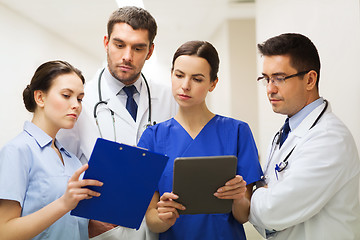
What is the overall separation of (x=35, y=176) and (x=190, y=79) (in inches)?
26.0

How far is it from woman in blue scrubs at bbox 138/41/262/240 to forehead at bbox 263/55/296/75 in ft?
0.80

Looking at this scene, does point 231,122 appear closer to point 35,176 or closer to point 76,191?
point 76,191

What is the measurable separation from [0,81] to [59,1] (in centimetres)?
147

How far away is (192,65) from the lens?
1.41 meters

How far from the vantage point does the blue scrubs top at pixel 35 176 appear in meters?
1.23

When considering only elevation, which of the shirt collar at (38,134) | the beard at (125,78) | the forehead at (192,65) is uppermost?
the beard at (125,78)

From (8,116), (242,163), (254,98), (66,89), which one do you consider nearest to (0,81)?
(8,116)

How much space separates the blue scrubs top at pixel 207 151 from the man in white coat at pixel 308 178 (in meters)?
0.10

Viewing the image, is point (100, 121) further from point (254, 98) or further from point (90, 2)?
point (254, 98)

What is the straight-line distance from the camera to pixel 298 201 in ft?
4.30

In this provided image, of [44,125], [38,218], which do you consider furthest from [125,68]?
[38,218]

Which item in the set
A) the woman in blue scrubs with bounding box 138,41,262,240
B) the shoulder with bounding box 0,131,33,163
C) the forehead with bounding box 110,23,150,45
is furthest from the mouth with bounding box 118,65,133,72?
the shoulder with bounding box 0,131,33,163

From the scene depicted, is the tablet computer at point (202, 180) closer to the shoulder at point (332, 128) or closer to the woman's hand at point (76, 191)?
the woman's hand at point (76, 191)

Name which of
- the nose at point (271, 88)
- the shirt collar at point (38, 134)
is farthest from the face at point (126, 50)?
the nose at point (271, 88)
